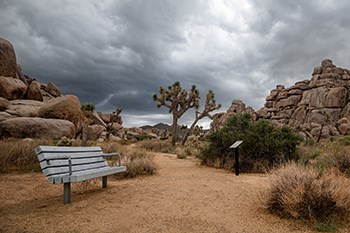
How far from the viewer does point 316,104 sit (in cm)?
5172

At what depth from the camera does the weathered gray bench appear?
4.23 meters

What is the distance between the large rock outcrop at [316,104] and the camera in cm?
4507

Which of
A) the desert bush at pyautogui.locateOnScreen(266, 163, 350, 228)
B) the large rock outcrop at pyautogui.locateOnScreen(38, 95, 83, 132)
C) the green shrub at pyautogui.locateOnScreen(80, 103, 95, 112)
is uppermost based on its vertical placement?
the green shrub at pyautogui.locateOnScreen(80, 103, 95, 112)

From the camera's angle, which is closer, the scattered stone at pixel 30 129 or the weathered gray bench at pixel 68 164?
the weathered gray bench at pixel 68 164

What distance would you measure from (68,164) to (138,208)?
1.77 m

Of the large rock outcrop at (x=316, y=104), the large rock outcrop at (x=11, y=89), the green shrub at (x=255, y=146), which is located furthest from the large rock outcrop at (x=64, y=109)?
the large rock outcrop at (x=316, y=104)

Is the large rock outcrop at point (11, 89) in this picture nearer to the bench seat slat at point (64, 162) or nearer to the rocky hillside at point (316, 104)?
the bench seat slat at point (64, 162)

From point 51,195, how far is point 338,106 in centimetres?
5737

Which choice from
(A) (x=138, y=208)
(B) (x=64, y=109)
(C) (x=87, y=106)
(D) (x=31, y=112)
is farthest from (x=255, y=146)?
(C) (x=87, y=106)

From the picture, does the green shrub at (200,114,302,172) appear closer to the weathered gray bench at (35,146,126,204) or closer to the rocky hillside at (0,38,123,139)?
the weathered gray bench at (35,146,126,204)

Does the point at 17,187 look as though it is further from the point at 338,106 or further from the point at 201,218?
the point at 338,106

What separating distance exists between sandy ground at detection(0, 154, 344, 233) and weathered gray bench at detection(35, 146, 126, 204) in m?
0.49

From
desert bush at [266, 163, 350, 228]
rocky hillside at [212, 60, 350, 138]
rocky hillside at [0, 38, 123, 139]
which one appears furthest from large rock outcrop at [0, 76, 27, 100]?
rocky hillside at [212, 60, 350, 138]

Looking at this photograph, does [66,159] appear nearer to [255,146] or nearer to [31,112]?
[255,146]
